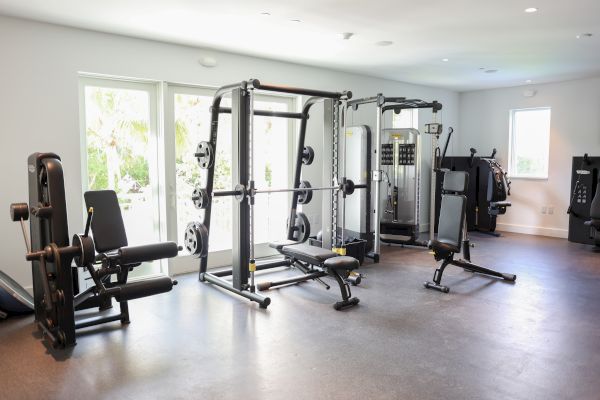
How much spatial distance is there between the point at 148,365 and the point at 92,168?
2292 mm

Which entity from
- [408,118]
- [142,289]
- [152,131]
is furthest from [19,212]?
[408,118]

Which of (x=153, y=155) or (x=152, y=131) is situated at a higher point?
(x=152, y=131)

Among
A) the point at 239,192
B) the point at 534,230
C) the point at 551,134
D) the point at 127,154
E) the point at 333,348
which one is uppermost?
the point at 551,134

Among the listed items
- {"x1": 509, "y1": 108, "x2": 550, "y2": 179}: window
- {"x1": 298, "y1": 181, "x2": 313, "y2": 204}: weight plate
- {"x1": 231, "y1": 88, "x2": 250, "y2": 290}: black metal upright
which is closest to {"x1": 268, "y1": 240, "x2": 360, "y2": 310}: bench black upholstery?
{"x1": 231, "y1": 88, "x2": 250, "y2": 290}: black metal upright

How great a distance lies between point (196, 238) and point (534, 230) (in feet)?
19.1

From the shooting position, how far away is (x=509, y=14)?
3.71 metres

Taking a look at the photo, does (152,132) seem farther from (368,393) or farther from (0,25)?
(368,393)

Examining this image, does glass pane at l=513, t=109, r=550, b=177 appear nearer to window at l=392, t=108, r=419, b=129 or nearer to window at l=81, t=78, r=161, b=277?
window at l=392, t=108, r=419, b=129

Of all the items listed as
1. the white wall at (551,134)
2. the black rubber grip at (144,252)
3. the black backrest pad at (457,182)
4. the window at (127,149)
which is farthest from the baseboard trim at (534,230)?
the black rubber grip at (144,252)

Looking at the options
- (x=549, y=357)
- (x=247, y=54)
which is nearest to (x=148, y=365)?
(x=549, y=357)

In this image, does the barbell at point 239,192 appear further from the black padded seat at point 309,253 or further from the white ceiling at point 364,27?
the white ceiling at point 364,27

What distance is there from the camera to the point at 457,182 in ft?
15.8

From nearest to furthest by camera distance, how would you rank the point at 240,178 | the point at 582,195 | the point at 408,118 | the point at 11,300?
the point at 11,300 < the point at 240,178 < the point at 582,195 < the point at 408,118

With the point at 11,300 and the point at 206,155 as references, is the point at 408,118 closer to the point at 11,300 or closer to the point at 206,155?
the point at 206,155
